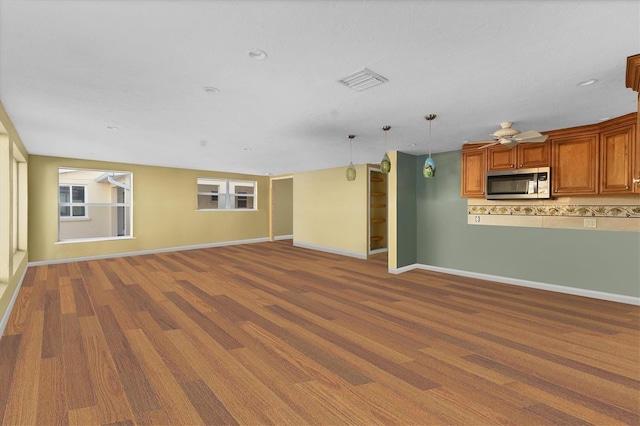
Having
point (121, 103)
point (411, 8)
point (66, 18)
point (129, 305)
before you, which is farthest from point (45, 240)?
point (411, 8)

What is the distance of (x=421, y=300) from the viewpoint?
4234 millimetres

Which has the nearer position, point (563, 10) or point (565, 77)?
point (563, 10)

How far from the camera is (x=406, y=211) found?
6.05 meters

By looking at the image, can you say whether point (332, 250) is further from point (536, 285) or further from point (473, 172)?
point (536, 285)

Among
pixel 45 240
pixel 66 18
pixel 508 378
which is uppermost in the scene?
pixel 66 18

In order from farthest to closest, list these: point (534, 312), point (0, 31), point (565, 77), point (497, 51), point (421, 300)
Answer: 1. point (421, 300)
2. point (534, 312)
3. point (565, 77)
4. point (497, 51)
5. point (0, 31)

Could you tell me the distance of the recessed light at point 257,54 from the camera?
2145 millimetres

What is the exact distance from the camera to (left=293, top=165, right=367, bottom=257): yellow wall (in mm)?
7723

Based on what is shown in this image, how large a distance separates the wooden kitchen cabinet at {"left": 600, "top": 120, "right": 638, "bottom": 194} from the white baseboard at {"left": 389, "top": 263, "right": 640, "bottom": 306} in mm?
1432

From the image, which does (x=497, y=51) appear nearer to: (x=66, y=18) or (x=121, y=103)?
(x=66, y=18)

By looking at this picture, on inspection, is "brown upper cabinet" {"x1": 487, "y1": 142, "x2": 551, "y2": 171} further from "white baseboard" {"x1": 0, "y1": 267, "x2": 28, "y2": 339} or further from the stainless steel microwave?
"white baseboard" {"x1": 0, "y1": 267, "x2": 28, "y2": 339}

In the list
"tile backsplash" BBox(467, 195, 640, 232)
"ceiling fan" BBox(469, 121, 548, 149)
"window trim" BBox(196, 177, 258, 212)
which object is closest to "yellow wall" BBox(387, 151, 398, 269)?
"tile backsplash" BBox(467, 195, 640, 232)

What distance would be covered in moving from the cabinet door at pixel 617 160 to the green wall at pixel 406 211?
111 inches

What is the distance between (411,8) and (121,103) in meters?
2.99
